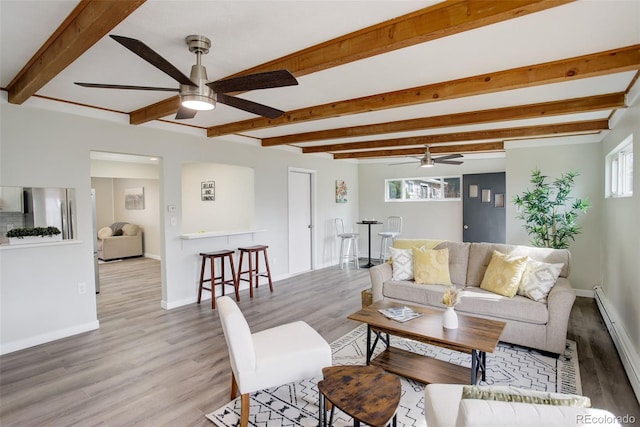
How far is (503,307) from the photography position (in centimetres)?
319

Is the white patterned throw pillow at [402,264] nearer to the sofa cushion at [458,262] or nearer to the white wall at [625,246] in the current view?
the sofa cushion at [458,262]

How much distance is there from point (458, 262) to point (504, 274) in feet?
2.10

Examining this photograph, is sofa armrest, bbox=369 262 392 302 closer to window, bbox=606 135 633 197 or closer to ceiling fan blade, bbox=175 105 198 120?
window, bbox=606 135 633 197

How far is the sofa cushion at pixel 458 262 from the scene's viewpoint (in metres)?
3.95


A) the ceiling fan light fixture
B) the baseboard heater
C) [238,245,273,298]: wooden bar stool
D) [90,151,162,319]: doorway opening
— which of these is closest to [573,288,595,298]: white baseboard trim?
the baseboard heater

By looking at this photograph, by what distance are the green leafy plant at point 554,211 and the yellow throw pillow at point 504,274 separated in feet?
5.55

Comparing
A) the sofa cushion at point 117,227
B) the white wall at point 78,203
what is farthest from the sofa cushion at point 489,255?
the sofa cushion at point 117,227

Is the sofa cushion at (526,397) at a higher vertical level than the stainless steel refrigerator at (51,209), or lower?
lower

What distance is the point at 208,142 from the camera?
16.3ft

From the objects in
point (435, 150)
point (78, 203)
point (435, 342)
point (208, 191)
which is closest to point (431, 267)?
point (435, 342)

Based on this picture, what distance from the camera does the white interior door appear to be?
6527mm

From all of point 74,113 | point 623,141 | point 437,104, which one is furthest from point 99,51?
point 623,141

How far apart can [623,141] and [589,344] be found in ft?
7.10

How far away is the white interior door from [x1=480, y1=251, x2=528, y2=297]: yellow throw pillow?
12.3ft
